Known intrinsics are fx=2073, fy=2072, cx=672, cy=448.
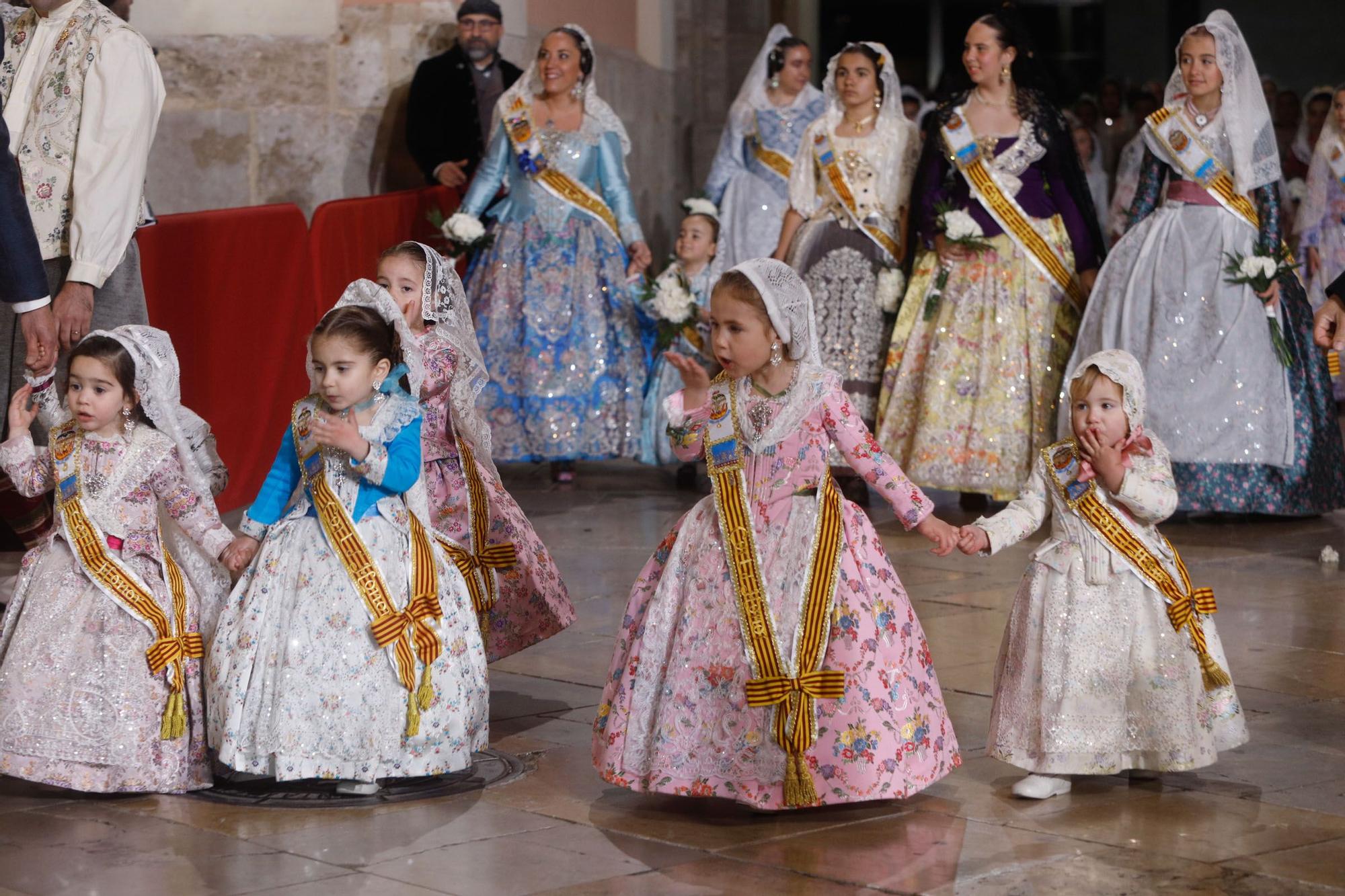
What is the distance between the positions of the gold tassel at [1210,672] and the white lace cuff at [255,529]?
78.7 inches

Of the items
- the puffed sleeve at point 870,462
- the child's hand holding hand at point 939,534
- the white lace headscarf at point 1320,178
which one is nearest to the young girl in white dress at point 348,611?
the puffed sleeve at point 870,462

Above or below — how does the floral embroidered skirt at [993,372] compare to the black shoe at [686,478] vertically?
above

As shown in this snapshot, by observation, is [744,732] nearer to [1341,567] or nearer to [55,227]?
[55,227]

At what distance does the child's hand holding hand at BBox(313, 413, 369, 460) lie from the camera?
14.0ft

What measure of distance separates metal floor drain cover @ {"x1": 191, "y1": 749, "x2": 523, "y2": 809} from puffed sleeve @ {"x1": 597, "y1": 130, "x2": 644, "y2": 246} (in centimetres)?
483

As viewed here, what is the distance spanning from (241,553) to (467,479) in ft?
2.73

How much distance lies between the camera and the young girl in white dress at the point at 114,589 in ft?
14.1

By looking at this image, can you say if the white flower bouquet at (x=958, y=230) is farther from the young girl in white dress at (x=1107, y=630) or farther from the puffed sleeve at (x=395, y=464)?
the puffed sleeve at (x=395, y=464)

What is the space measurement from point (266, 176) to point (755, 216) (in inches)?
101

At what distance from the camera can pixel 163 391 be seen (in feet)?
14.8

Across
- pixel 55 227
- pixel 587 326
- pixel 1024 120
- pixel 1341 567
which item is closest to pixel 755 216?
pixel 587 326

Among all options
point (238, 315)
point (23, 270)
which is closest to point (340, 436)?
point (23, 270)

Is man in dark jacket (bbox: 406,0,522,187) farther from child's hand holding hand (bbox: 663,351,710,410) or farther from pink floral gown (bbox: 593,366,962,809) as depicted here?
pink floral gown (bbox: 593,366,962,809)

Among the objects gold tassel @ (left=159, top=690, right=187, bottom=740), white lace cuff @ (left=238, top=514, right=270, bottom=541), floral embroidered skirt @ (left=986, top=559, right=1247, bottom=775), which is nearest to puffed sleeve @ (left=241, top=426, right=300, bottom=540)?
white lace cuff @ (left=238, top=514, right=270, bottom=541)
